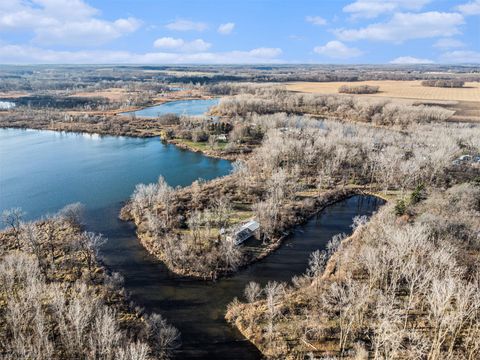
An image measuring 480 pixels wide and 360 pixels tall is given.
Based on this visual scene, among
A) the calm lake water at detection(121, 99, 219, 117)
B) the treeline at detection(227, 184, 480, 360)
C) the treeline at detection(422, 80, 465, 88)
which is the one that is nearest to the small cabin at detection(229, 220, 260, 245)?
the treeline at detection(227, 184, 480, 360)

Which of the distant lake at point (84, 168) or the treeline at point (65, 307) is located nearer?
the treeline at point (65, 307)

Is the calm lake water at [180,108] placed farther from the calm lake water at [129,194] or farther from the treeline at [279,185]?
the treeline at [279,185]

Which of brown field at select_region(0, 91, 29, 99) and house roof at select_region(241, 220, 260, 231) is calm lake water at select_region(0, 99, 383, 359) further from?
brown field at select_region(0, 91, 29, 99)

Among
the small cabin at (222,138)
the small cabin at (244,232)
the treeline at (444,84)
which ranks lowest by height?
the small cabin at (244,232)

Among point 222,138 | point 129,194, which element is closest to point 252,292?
point 129,194

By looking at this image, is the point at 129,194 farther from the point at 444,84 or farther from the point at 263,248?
the point at 444,84

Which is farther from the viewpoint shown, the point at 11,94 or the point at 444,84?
the point at 11,94

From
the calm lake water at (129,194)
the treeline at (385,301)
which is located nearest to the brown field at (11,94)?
the calm lake water at (129,194)
